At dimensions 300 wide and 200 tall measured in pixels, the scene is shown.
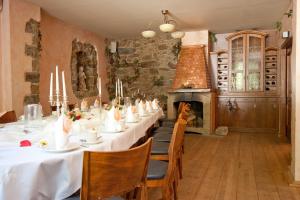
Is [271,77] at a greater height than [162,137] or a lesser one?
greater

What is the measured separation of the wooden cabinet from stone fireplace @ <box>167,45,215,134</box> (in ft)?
1.40

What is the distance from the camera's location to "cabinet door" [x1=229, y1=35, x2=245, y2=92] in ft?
20.1

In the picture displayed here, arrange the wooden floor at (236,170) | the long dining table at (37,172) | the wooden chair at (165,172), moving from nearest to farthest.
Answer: the long dining table at (37,172), the wooden chair at (165,172), the wooden floor at (236,170)

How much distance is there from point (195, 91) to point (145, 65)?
1.71m

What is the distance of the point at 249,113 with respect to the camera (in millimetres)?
6062

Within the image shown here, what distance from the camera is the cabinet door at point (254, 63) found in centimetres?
598

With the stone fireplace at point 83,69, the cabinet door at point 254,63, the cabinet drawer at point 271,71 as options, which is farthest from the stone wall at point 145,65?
the cabinet drawer at point 271,71

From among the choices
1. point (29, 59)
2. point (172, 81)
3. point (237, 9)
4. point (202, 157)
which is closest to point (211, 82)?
point (172, 81)

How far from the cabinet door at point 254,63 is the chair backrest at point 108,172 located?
5.48m

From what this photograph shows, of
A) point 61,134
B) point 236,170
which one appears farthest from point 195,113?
point 61,134

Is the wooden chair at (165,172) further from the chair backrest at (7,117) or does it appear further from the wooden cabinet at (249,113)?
the wooden cabinet at (249,113)

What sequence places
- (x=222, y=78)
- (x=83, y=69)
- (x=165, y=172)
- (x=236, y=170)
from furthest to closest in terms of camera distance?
(x=222, y=78), (x=83, y=69), (x=236, y=170), (x=165, y=172)

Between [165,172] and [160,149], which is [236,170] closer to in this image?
[160,149]

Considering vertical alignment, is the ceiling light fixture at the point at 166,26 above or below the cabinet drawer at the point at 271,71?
above
